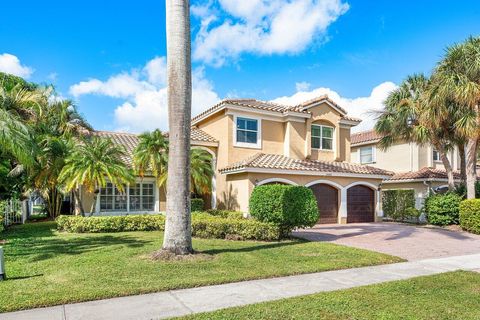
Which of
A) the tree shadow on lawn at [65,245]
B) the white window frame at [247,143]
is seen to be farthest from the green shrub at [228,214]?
the tree shadow on lawn at [65,245]

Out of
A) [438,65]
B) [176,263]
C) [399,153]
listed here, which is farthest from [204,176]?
[399,153]

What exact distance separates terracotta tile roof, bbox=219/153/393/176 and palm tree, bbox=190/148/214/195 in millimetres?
1201

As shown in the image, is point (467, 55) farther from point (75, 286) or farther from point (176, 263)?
point (75, 286)

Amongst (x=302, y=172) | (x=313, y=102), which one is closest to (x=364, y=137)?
(x=313, y=102)

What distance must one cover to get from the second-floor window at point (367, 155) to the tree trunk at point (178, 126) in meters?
26.1

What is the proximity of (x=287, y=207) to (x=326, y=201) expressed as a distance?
9.37 m

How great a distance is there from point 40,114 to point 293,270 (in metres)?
15.8

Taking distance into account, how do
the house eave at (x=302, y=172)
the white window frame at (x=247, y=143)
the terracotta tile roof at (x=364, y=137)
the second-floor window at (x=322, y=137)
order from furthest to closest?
the terracotta tile roof at (x=364, y=137)
the second-floor window at (x=322, y=137)
the white window frame at (x=247, y=143)
the house eave at (x=302, y=172)

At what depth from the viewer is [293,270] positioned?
8867mm

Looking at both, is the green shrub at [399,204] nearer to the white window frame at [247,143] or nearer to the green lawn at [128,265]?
the white window frame at [247,143]

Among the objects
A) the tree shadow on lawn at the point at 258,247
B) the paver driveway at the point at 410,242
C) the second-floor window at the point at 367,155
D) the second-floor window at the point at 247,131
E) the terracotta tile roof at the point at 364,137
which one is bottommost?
the paver driveway at the point at 410,242

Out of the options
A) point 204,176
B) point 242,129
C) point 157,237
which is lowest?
point 157,237

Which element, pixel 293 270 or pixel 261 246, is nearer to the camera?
pixel 293 270

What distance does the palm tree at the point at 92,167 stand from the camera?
52.2 feet
